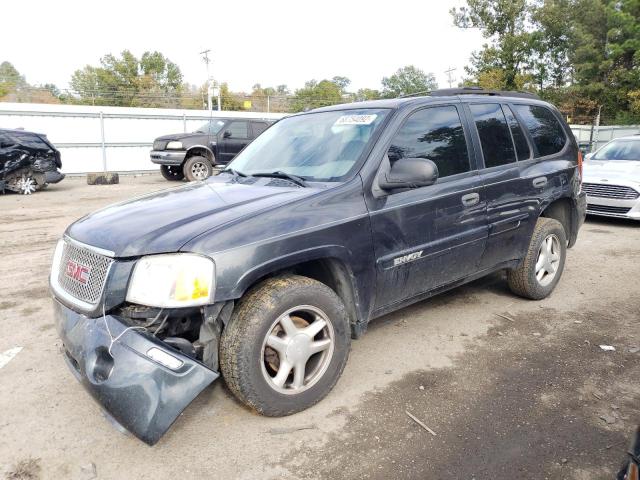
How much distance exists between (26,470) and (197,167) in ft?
41.9

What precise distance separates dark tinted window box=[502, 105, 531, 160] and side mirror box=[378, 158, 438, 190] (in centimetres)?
156

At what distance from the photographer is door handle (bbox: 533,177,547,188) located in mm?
4223

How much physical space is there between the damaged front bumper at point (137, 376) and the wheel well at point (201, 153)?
12.7 meters

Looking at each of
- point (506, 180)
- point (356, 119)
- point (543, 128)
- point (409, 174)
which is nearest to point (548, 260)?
point (506, 180)

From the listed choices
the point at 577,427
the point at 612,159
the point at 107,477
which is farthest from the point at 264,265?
the point at 612,159

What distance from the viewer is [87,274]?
8.36 feet

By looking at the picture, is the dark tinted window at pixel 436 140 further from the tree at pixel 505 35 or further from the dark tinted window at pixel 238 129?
the tree at pixel 505 35

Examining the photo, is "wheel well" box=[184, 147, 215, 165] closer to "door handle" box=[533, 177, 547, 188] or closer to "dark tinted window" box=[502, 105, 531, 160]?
"dark tinted window" box=[502, 105, 531, 160]

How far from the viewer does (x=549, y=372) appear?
10.7 ft

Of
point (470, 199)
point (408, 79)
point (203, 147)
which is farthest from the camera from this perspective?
point (408, 79)

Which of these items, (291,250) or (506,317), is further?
(506,317)

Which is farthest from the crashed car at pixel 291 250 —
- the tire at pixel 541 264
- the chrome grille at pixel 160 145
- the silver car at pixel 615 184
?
the chrome grille at pixel 160 145

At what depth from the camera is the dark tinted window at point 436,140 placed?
11.0ft

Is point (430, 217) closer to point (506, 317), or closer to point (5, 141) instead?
point (506, 317)
